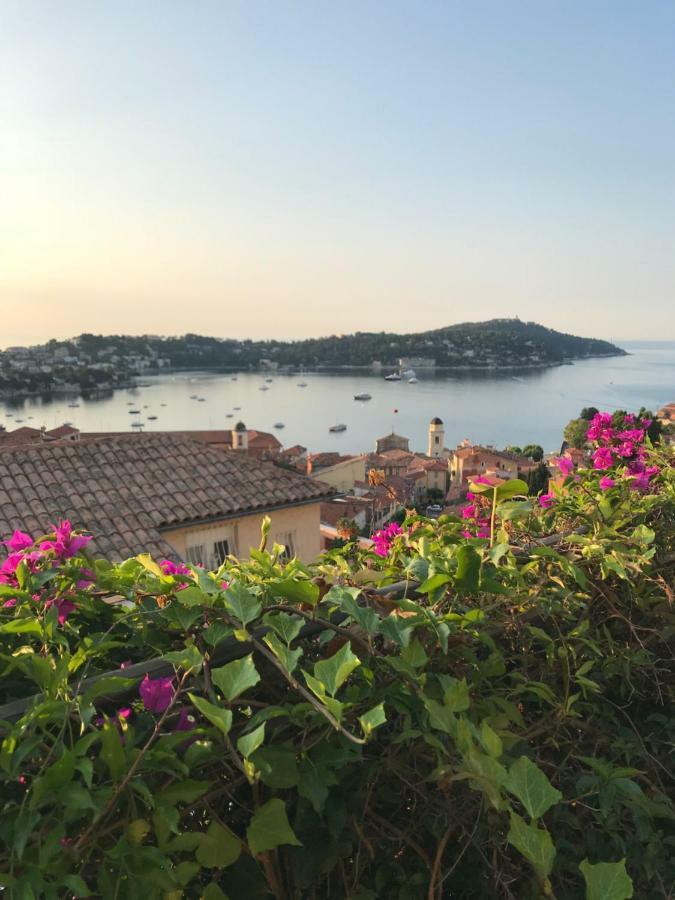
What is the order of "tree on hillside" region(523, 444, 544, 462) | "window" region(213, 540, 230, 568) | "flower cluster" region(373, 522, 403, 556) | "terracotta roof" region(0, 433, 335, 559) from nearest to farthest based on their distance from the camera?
"flower cluster" region(373, 522, 403, 556), "terracotta roof" region(0, 433, 335, 559), "window" region(213, 540, 230, 568), "tree on hillside" region(523, 444, 544, 462)

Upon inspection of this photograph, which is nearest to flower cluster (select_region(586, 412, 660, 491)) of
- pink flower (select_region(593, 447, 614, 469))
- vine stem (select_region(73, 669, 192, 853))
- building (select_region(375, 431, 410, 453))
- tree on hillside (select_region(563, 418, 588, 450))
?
pink flower (select_region(593, 447, 614, 469))

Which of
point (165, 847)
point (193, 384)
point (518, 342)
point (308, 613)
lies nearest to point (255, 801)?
point (165, 847)

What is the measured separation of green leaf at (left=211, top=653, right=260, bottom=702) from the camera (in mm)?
765

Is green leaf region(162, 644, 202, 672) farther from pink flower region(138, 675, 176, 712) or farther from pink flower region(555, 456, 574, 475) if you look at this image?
pink flower region(555, 456, 574, 475)

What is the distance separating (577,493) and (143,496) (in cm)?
566

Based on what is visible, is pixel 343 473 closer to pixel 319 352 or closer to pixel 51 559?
pixel 51 559

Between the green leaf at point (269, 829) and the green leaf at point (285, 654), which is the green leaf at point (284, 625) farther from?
the green leaf at point (269, 829)

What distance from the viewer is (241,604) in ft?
3.02

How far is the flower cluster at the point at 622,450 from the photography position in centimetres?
197

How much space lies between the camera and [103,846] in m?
0.72

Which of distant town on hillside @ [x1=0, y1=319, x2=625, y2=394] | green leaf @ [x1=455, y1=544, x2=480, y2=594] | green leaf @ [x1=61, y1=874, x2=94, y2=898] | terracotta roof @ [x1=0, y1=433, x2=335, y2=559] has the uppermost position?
distant town on hillside @ [x1=0, y1=319, x2=625, y2=394]

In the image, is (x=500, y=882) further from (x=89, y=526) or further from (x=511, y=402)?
(x=511, y=402)

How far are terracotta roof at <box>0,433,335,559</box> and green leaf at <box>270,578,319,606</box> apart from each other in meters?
4.84

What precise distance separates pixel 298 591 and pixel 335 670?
0.19 m
